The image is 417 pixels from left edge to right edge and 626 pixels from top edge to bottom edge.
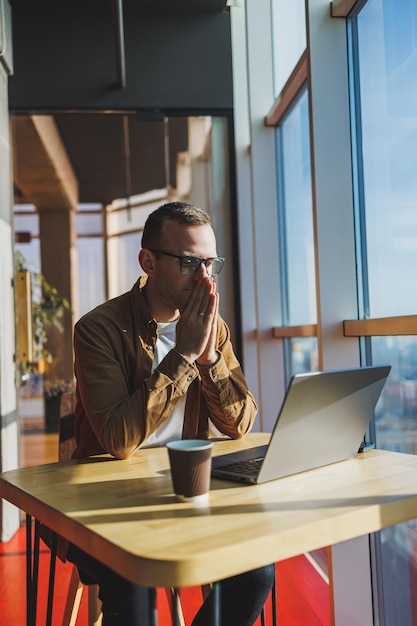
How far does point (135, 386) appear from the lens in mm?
1583

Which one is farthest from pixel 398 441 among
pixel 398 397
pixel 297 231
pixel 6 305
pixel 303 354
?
pixel 6 305

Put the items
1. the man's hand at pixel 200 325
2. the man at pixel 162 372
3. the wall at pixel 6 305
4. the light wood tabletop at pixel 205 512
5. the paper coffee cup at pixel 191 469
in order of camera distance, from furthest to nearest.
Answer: the wall at pixel 6 305 → the man's hand at pixel 200 325 → the man at pixel 162 372 → the paper coffee cup at pixel 191 469 → the light wood tabletop at pixel 205 512

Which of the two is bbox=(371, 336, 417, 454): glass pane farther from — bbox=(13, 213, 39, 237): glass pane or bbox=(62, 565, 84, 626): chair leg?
bbox=(13, 213, 39, 237): glass pane

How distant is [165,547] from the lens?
79 centimetres

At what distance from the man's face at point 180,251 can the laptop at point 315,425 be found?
1.55 feet

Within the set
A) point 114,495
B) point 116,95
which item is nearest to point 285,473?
point 114,495

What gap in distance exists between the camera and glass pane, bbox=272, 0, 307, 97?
2822 millimetres

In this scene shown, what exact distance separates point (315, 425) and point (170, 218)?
75 centimetres

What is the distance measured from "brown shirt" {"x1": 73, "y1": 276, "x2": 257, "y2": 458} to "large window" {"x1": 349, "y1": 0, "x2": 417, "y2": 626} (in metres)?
0.52

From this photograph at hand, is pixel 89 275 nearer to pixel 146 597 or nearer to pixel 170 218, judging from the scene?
pixel 170 218

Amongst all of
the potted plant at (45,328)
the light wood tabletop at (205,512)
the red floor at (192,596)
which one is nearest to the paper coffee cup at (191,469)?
the light wood tabletop at (205,512)

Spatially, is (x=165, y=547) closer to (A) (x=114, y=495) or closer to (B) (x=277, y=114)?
(A) (x=114, y=495)

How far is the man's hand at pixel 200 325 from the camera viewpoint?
145 centimetres

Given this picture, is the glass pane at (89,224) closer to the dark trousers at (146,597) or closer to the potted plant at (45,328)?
the potted plant at (45,328)
